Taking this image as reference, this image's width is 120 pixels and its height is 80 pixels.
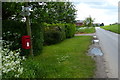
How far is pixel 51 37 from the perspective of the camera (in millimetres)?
15438

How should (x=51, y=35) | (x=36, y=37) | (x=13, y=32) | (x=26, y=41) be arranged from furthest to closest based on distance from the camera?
(x=51, y=35)
(x=36, y=37)
(x=13, y=32)
(x=26, y=41)

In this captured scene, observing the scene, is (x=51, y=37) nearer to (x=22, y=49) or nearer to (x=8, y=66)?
(x=22, y=49)

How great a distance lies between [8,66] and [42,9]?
426cm

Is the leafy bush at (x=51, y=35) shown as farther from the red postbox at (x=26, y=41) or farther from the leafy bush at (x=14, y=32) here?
the red postbox at (x=26, y=41)

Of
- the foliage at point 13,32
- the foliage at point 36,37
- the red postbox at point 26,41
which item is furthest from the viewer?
the foliage at point 36,37

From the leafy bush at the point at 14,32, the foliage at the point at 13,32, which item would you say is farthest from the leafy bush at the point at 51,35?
the foliage at the point at 13,32

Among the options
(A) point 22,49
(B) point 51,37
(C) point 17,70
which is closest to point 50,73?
(C) point 17,70

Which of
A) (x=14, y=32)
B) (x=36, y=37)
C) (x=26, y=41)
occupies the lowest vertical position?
(x=26, y=41)

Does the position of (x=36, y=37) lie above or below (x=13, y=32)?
below

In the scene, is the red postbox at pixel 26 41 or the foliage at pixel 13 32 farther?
the foliage at pixel 13 32

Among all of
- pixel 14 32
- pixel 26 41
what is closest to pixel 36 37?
pixel 14 32

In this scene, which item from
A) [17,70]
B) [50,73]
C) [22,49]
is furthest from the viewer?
[22,49]

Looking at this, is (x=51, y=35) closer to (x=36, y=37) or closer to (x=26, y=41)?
(x=36, y=37)

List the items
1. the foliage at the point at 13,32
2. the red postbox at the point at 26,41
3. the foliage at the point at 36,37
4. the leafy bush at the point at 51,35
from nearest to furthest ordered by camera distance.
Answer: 1. the red postbox at the point at 26,41
2. the foliage at the point at 13,32
3. the foliage at the point at 36,37
4. the leafy bush at the point at 51,35
